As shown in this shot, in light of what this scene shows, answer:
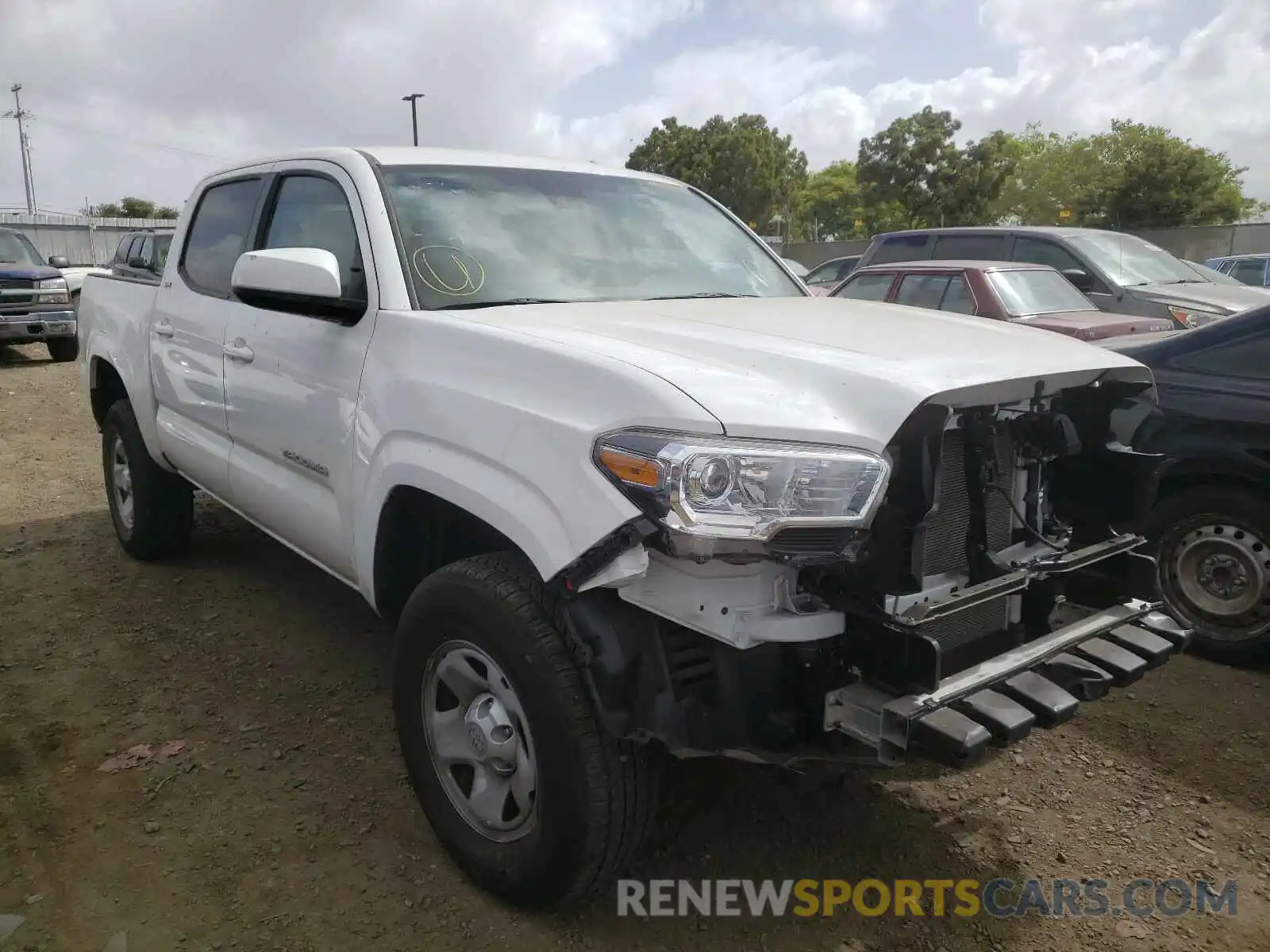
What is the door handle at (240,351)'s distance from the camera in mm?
3602

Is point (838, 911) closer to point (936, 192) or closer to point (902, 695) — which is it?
point (902, 695)

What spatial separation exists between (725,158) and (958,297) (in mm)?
44118

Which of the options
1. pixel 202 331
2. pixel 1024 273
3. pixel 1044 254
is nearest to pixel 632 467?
pixel 202 331

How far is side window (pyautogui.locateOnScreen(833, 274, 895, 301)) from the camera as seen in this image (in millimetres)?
8844

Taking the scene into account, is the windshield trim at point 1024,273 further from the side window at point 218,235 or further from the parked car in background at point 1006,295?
the side window at point 218,235

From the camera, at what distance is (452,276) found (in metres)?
2.97

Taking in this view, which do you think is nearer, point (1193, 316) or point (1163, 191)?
point (1193, 316)

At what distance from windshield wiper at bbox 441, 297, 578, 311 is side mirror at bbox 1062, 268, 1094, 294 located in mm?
7933

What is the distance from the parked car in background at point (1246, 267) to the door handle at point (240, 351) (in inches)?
686

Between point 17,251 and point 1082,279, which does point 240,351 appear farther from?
point 17,251

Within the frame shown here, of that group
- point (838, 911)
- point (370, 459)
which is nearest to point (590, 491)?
point (370, 459)

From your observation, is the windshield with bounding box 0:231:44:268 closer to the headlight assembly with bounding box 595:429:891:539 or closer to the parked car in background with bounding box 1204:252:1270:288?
the headlight assembly with bounding box 595:429:891:539

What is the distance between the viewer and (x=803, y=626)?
208 cm

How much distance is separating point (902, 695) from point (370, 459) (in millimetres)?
1623
